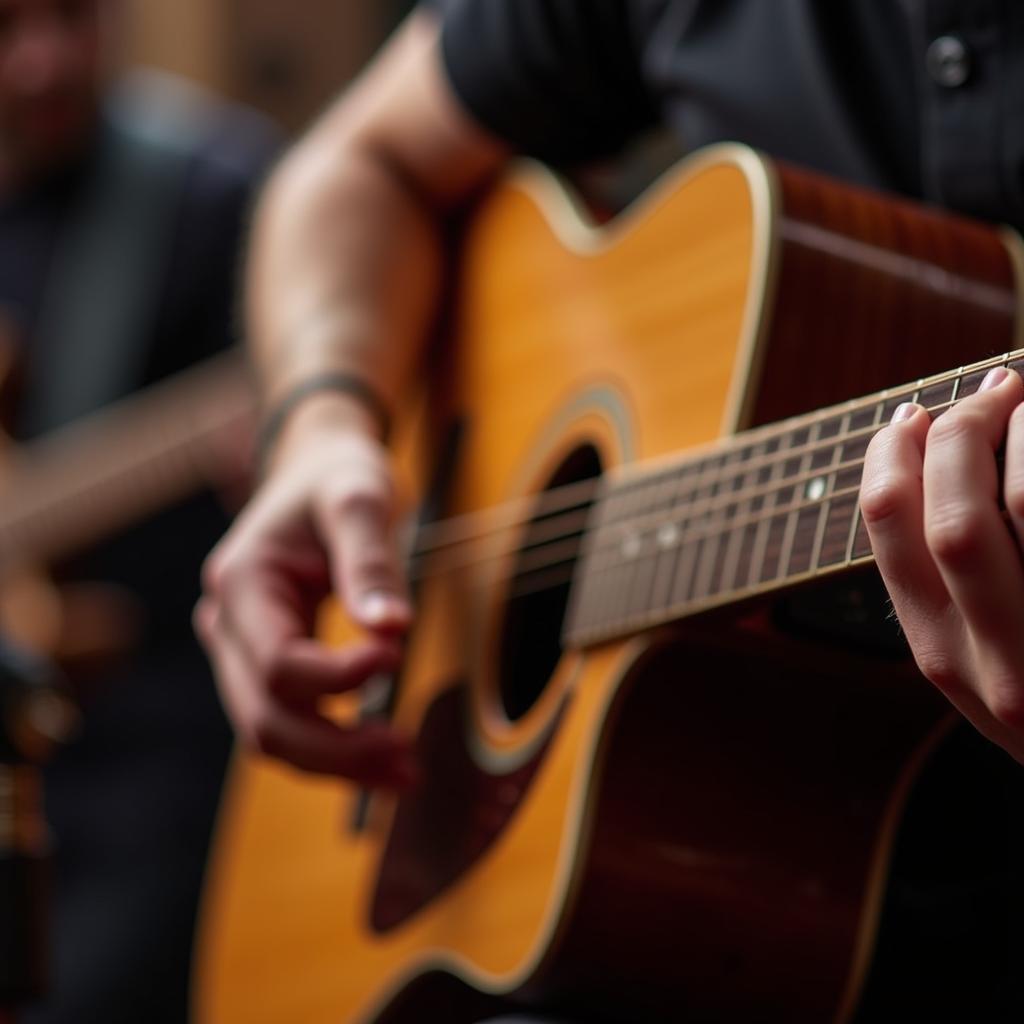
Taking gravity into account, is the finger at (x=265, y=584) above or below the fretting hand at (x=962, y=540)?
below

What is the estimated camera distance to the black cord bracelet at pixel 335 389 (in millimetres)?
1055

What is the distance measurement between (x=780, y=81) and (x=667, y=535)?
311 millimetres

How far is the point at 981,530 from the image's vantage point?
0.47m

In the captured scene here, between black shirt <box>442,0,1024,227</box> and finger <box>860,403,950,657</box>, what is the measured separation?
270 millimetres

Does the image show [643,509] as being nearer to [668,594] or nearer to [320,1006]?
[668,594]

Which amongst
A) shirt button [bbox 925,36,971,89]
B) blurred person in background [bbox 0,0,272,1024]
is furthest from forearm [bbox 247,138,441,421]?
blurred person in background [bbox 0,0,272,1024]

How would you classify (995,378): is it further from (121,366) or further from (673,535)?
(121,366)

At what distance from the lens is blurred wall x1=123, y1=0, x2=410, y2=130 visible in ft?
11.4

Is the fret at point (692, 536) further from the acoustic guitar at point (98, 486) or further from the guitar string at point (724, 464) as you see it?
the acoustic guitar at point (98, 486)

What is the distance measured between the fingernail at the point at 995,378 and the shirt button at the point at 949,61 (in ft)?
0.94

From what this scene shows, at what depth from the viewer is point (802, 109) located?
858mm

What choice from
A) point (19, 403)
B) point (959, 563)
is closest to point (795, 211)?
point (959, 563)

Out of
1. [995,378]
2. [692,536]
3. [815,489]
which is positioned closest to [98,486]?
[692,536]

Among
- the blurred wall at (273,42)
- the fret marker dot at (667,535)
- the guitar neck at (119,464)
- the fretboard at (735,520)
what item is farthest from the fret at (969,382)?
the blurred wall at (273,42)
